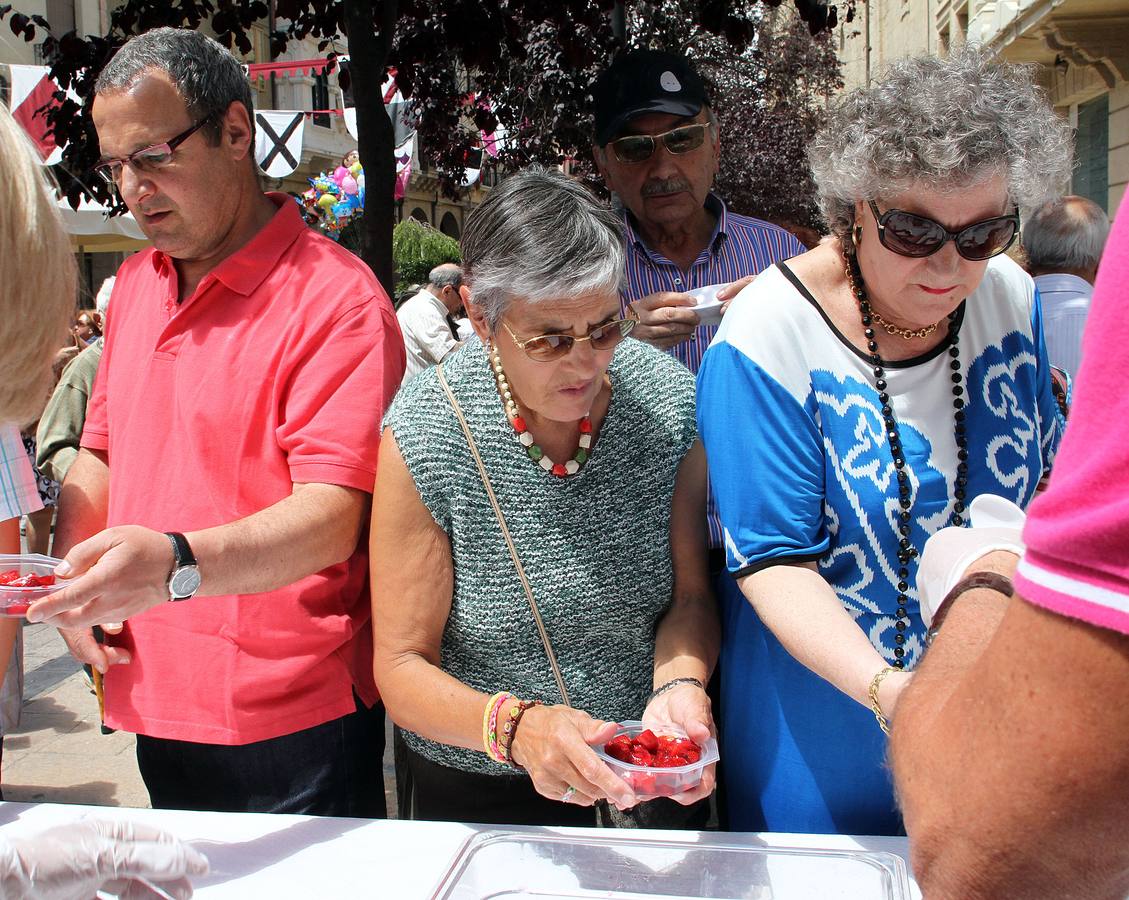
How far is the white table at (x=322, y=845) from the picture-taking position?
144 centimetres

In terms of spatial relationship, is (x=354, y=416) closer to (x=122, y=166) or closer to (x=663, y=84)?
(x=122, y=166)

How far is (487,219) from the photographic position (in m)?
1.76

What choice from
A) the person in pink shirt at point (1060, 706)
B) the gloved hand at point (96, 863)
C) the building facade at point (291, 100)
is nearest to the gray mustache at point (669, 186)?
the gloved hand at point (96, 863)

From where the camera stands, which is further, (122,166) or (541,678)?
(122,166)

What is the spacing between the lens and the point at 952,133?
1.51m

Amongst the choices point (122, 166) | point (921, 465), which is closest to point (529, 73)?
point (122, 166)

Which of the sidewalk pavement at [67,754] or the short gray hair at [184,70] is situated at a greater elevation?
the short gray hair at [184,70]

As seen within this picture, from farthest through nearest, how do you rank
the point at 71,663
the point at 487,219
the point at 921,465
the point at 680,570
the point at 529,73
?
the point at 529,73
the point at 71,663
the point at 680,570
the point at 487,219
the point at 921,465

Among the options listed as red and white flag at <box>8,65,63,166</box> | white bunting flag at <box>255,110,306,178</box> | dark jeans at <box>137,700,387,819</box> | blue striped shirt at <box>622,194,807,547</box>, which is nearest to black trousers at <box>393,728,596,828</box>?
dark jeans at <box>137,700,387,819</box>

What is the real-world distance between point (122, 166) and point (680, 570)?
1285mm

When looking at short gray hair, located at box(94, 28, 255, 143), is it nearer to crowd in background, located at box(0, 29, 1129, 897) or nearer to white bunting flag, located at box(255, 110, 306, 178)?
crowd in background, located at box(0, 29, 1129, 897)

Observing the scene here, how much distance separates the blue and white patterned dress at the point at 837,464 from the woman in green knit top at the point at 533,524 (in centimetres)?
17

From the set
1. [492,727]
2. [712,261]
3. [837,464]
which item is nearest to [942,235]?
[837,464]

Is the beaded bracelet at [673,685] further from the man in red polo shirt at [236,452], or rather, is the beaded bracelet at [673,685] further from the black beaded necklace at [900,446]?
the man in red polo shirt at [236,452]
